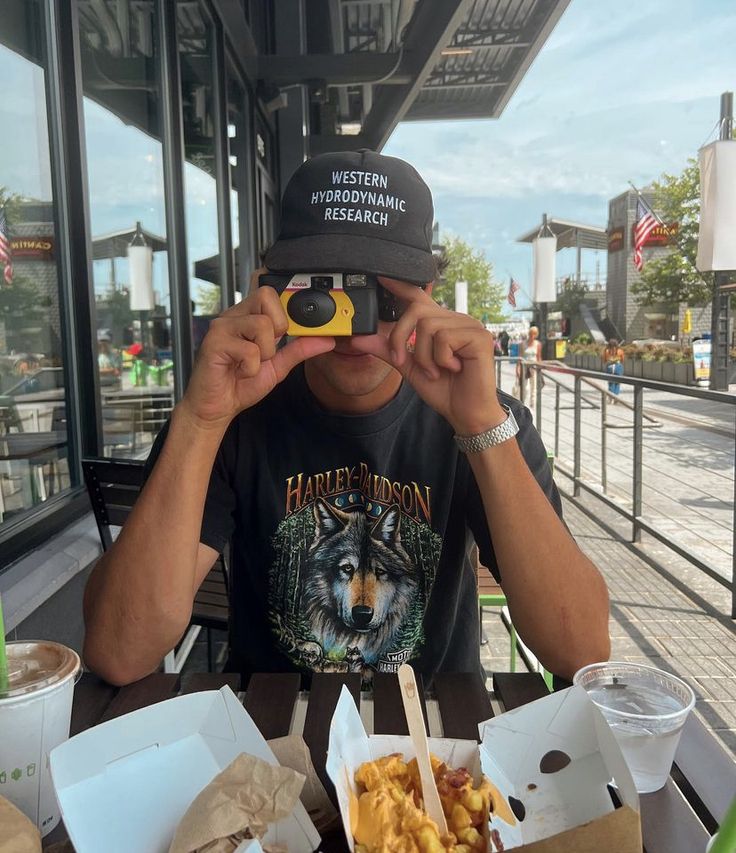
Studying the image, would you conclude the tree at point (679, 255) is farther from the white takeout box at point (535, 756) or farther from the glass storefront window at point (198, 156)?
the white takeout box at point (535, 756)

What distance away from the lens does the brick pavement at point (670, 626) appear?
314 cm

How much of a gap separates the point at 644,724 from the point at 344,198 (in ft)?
3.57

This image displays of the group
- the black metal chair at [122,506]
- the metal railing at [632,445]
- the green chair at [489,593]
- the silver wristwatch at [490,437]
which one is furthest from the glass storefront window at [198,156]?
the silver wristwatch at [490,437]

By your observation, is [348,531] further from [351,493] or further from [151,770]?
[151,770]

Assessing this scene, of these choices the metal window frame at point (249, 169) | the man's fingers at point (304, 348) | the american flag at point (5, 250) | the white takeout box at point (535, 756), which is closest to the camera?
the white takeout box at point (535, 756)

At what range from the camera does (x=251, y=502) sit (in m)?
1.64

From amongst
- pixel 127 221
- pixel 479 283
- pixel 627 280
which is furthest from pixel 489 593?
pixel 479 283

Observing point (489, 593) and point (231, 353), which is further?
point (489, 593)

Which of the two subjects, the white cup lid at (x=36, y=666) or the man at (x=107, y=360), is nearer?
the white cup lid at (x=36, y=666)

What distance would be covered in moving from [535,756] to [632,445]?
470 cm

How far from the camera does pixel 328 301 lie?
1.40 m

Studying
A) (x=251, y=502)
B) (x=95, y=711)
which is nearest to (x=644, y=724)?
(x=95, y=711)

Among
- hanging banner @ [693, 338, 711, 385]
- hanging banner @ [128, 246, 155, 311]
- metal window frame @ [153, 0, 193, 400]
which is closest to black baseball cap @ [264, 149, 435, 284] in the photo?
hanging banner @ [128, 246, 155, 311]

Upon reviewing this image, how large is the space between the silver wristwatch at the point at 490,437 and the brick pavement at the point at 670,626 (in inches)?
76.5
